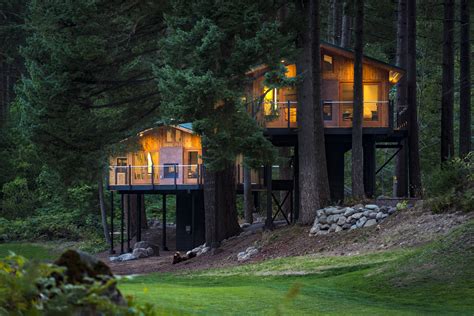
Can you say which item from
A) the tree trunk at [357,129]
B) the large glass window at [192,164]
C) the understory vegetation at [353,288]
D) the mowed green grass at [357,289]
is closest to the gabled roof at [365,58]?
the tree trunk at [357,129]

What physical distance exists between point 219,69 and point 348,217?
19.5 ft

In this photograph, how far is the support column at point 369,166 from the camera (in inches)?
1321

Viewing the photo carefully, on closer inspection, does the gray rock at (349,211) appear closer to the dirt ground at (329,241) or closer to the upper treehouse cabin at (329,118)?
the dirt ground at (329,241)

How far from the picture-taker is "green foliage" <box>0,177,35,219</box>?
51.6m

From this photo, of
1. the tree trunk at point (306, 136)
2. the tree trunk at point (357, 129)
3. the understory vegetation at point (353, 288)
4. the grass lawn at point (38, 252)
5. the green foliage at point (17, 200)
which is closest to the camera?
the grass lawn at point (38, 252)

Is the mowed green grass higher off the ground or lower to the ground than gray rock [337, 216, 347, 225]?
lower

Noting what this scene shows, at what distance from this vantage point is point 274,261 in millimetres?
23609

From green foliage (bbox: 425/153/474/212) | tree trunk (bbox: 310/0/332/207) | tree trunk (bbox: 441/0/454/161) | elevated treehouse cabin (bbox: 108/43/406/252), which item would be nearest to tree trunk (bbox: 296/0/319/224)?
tree trunk (bbox: 310/0/332/207)

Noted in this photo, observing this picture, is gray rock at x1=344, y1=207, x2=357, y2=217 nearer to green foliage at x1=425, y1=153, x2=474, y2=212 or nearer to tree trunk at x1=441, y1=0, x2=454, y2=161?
green foliage at x1=425, y1=153, x2=474, y2=212

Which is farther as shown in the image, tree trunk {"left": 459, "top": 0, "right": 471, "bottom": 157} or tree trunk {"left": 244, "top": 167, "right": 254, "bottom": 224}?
tree trunk {"left": 244, "top": 167, "right": 254, "bottom": 224}

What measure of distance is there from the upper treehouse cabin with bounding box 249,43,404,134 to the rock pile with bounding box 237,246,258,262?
530cm

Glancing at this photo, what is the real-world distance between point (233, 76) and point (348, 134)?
6.41m

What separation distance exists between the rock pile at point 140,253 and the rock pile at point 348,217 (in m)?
10.6

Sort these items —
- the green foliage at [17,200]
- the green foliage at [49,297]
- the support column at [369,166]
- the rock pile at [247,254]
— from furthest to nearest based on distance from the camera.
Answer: the green foliage at [17,200] < the support column at [369,166] < the rock pile at [247,254] < the green foliage at [49,297]
